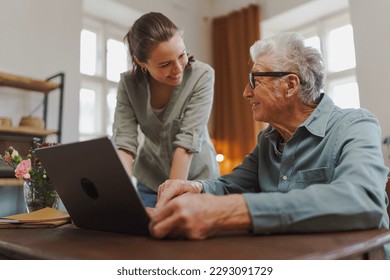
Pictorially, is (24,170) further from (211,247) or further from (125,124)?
(211,247)

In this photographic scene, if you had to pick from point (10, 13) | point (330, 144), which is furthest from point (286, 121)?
point (10, 13)

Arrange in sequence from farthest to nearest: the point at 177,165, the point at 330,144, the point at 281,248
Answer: the point at 177,165 < the point at 330,144 < the point at 281,248

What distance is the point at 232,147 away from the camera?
3.91m

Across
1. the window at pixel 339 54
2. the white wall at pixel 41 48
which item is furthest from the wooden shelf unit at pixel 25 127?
the window at pixel 339 54

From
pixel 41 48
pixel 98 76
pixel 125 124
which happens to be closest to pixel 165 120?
pixel 125 124

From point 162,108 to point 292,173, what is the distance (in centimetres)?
69

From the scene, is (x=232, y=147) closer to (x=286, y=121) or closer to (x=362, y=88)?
(x=362, y=88)

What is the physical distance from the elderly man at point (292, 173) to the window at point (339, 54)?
8.94ft

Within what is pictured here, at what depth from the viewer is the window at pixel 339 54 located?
11.7 ft

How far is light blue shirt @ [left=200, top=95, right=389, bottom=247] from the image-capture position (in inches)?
23.1

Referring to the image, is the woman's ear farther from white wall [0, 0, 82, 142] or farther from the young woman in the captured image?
white wall [0, 0, 82, 142]

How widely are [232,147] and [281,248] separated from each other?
11.3 feet

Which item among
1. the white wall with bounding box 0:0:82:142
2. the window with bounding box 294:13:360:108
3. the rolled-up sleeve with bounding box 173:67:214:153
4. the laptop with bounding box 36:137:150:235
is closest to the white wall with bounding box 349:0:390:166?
the window with bounding box 294:13:360:108

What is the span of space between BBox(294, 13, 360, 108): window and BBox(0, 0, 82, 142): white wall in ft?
7.50
